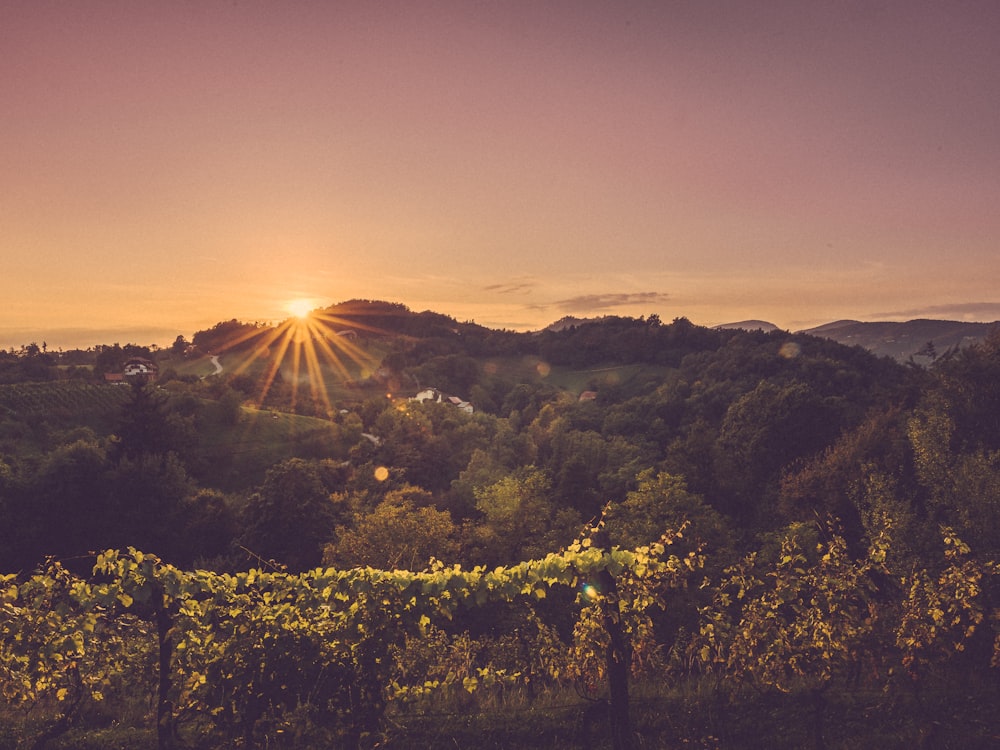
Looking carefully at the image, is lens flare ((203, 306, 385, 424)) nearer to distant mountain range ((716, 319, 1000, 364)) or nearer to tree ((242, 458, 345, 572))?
tree ((242, 458, 345, 572))

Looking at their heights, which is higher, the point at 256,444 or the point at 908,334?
the point at 908,334

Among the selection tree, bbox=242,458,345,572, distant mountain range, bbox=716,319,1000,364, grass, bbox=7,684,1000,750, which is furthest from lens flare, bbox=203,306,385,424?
distant mountain range, bbox=716,319,1000,364

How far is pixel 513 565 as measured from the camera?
3431 cm

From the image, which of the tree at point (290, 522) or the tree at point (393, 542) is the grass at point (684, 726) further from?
the tree at point (290, 522)

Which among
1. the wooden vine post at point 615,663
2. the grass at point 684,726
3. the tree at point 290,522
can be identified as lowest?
the tree at point 290,522

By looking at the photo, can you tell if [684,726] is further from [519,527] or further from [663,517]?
[519,527]

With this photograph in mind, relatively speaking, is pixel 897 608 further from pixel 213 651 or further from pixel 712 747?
pixel 213 651

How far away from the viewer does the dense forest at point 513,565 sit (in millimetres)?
8695

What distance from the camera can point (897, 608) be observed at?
43.0 ft

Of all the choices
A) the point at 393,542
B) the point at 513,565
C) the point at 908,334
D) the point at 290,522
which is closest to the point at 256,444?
the point at 290,522

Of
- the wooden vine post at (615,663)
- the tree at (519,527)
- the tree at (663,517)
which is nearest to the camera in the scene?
the wooden vine post at (615,663)

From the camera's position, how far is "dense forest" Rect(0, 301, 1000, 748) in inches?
342

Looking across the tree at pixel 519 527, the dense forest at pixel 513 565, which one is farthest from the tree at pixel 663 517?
the tree at pixel 519 527

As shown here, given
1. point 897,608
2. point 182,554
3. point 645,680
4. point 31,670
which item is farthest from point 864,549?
point 182,554
